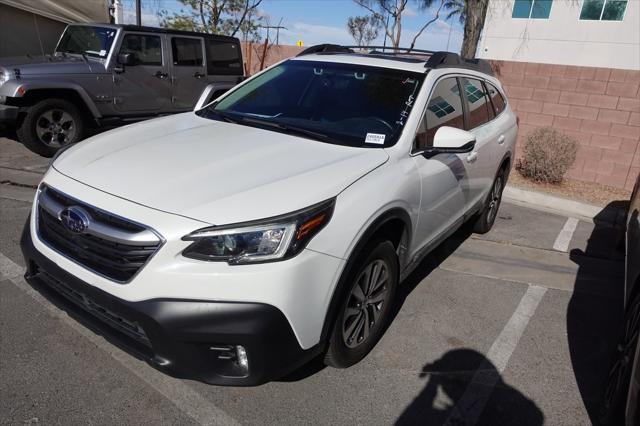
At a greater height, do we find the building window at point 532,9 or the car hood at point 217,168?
the building window at point 532,9

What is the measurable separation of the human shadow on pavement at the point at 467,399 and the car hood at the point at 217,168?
4.16 ft

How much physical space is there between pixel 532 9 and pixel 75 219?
2906 cm

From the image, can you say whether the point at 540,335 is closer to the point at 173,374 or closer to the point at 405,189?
the point at 405,189

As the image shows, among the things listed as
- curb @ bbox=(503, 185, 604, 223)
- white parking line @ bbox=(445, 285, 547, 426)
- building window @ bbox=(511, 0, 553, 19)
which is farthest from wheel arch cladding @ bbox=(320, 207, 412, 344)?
building window @ bbox=(511, 0, 553, 19)

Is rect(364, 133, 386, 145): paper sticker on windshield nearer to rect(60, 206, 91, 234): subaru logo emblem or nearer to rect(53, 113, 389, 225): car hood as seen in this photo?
rect(53, 113, 389, 225): car hood

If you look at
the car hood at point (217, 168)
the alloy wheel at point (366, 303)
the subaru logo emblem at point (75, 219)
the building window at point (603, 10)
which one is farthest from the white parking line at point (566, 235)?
the building window at point (603, 10)

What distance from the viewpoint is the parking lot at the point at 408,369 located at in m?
2.46

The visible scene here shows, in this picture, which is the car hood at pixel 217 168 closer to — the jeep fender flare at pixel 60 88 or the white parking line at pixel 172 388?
the white parking line at pixel 172 388

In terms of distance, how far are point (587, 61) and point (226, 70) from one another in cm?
2324

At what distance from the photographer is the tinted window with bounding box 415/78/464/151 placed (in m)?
3.19

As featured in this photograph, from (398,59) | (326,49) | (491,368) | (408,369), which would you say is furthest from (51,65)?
(491,368)

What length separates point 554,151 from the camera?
7723mm

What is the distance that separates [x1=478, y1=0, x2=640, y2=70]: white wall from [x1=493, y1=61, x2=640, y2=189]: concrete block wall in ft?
60.2

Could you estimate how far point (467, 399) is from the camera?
8.82 feet
